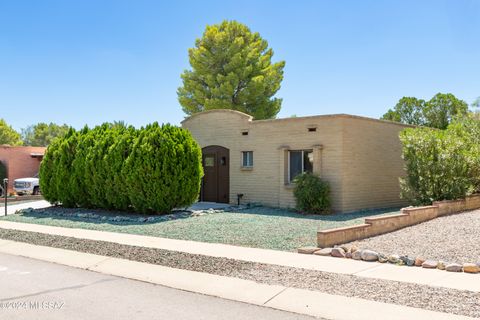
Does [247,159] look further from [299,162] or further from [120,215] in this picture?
[120,215]

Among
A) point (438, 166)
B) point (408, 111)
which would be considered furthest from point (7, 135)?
point (438, 166)

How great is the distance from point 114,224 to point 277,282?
838 centimetres

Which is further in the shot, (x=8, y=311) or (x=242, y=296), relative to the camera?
(x=242, y=296)

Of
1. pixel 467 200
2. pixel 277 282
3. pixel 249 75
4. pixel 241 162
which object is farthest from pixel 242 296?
pixel 249 75

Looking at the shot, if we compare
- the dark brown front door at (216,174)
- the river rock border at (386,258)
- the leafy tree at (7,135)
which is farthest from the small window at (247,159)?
the leafy tree at (7,135)

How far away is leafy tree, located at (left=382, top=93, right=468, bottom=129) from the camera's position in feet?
139

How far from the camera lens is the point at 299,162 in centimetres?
1817

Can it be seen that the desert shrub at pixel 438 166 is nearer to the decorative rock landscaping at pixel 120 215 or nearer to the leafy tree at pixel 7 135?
the decorative rock landscaping at pixel 120 215

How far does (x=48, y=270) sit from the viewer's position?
29.0ft

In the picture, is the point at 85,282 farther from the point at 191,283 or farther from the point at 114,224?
the point at 114,224

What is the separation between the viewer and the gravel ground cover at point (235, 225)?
37.2ft

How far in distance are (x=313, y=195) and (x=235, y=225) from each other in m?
3.82

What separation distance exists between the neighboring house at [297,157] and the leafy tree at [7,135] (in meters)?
51.5

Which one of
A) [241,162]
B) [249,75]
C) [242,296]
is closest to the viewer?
[242,296]
